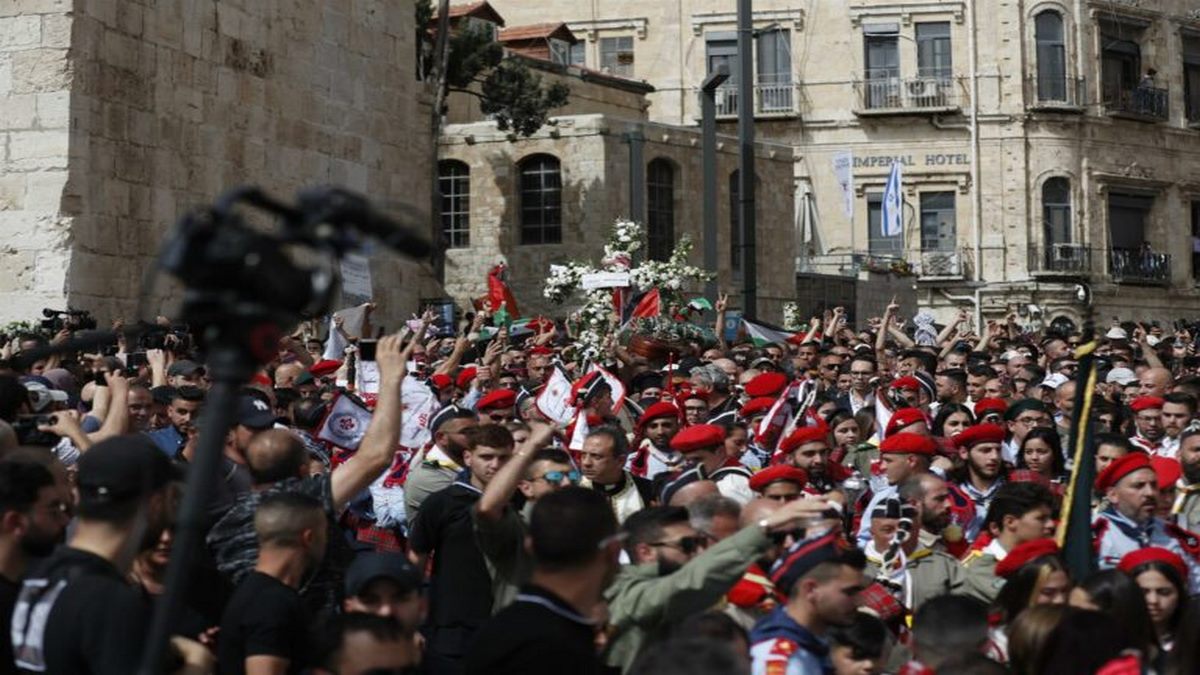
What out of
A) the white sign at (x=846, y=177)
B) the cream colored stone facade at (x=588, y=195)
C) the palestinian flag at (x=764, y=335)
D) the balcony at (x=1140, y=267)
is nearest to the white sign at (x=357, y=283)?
the palestinian flag at (x=764, y=335)

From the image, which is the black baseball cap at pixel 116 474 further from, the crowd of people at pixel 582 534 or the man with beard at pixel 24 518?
the man with beard at pixel 24 518

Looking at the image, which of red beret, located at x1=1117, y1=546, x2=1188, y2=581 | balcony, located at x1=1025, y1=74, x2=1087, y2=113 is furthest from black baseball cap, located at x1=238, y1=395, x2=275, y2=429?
balcony, located at x1=1025, y1=74, x2=1087, y2=113

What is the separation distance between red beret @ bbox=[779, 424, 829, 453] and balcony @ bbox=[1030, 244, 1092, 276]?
120 ft

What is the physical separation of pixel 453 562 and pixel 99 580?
2855 mm

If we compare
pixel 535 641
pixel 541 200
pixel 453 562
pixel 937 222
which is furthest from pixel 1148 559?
pixel 937 222

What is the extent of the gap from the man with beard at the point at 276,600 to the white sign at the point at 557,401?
6.28m

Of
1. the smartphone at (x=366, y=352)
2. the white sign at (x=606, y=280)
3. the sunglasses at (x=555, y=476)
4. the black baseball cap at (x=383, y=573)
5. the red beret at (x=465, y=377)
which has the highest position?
the white sign at (x=606, y=280)

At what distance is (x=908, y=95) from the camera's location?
47.4 meters

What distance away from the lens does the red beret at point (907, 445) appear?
1023cm

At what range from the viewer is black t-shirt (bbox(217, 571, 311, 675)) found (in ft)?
20.1

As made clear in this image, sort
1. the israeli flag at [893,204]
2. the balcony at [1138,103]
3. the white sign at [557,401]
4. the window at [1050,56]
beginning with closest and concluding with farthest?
the white sign at [557,401] → the israeli flag at [893,204] → the window at [1050,56] → the balcony at [1138,103]

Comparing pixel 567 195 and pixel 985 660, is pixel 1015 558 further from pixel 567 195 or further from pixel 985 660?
pixel 567 195

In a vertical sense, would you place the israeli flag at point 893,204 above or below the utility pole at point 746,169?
above

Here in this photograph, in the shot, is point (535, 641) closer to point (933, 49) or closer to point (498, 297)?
point (498, 297)
